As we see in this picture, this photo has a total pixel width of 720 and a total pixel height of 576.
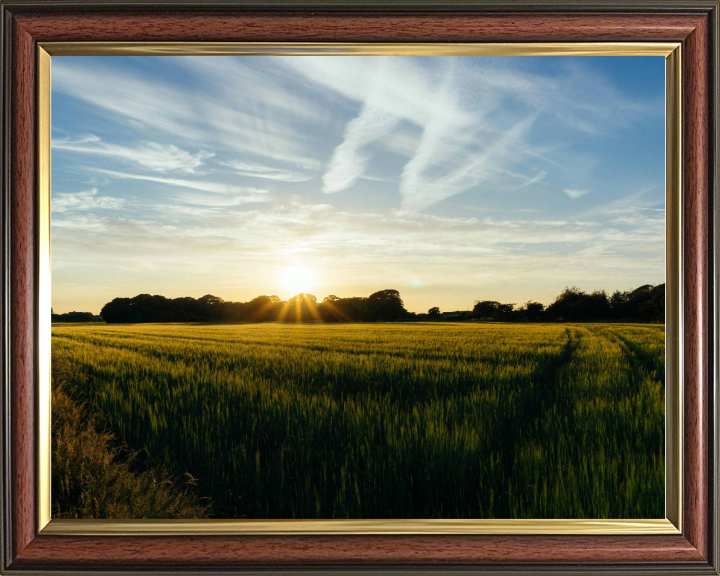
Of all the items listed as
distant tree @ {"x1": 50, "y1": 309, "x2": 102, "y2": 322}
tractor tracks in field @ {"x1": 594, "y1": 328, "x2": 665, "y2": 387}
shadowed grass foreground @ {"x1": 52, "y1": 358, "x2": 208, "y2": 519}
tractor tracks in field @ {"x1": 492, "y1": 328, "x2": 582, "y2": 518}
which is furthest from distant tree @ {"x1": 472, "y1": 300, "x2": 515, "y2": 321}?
distant tree @ {"x1": 50, "y1": 309, "x2": 102, "y2": 322}

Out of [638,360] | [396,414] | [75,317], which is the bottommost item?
[396,414]

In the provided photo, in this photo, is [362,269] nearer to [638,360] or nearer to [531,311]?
[531,311]

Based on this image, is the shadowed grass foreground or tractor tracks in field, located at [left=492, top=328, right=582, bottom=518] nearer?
the shadowed grass foreground

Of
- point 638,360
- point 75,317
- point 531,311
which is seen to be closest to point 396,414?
point 531,311

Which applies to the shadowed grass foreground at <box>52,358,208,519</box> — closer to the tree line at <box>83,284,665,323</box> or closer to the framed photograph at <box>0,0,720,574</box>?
the framed photograph at <box>0,0,720,574</box>

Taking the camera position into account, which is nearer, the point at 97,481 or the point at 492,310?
the point at 97,481

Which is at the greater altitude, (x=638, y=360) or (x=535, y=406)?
(x=638, y=360)

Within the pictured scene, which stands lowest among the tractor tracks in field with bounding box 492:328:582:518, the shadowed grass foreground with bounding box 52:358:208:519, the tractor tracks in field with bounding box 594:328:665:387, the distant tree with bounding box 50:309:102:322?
the shadowed grass foreground with bounding box 52:358:208:519
